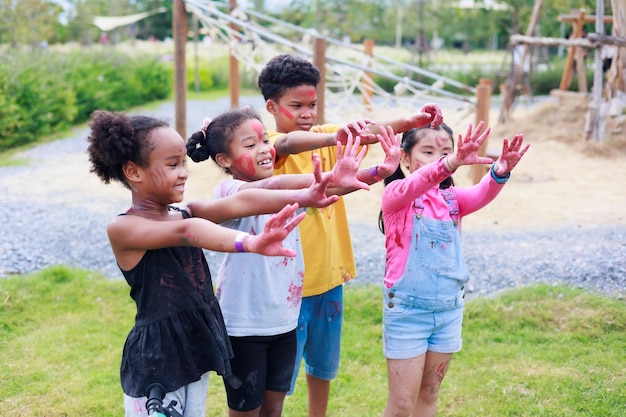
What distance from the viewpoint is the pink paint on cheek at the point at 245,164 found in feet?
6.98

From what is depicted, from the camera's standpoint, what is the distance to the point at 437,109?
220 centimetres

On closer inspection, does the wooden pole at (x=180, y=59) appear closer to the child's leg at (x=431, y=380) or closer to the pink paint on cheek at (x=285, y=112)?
the pink paint on cheek at (x=285, y=112)

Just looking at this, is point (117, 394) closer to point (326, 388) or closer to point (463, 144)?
point (326, 388)

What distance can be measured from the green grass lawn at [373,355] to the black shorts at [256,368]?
0.85m

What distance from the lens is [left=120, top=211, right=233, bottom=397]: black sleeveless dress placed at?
5.96ft

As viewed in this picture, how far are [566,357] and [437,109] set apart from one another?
1779mm

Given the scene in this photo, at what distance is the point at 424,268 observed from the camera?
7.35ft

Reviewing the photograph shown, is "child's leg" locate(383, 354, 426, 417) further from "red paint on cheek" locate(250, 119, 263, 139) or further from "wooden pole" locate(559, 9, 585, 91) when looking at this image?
"wooden pole" locate(559, 9, 585, 91)

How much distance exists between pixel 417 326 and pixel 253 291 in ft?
1.85

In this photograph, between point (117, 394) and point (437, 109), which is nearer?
point (437, 109)

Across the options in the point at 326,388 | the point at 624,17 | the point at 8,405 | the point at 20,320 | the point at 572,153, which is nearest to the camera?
the point at 326,388

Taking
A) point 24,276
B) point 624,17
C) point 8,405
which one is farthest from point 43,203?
point 624,17

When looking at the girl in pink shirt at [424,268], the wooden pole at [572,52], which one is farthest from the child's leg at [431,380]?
the wooden pole at [572,52]

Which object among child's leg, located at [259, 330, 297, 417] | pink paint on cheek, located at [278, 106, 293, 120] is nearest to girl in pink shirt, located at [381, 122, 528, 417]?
child's leg, located at [259, 330, 297, 417]
